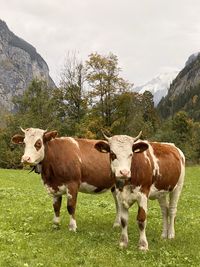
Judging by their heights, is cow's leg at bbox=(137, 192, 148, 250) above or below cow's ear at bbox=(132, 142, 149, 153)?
below

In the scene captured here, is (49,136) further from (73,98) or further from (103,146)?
(73,98)

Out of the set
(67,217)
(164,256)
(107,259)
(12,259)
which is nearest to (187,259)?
(164,256)

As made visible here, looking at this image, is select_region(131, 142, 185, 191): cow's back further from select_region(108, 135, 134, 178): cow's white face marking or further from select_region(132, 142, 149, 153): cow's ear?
select_region(108, 135, 134, 178): cow's white face marking

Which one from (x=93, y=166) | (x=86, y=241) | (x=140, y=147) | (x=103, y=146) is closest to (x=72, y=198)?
(x=93, y=166)

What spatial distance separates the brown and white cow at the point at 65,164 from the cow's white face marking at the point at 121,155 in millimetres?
3103

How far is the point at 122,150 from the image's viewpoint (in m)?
12.6

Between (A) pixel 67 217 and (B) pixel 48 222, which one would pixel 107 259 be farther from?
(A) pixel 67 217

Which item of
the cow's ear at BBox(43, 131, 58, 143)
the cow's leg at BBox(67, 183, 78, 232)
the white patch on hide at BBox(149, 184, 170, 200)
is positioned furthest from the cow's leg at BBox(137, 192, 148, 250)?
the cow's ear at BBox(43, 131, 58, 143)

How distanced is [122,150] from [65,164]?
349 centimetres

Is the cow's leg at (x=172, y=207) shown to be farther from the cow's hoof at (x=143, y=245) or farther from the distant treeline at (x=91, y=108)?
the distant treeline at (x=91, y=108)

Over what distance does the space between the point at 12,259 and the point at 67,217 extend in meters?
7.43

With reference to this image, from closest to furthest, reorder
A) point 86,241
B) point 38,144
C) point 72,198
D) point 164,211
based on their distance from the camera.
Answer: point 86,241, point 38,144, point 72,198, point 164,211

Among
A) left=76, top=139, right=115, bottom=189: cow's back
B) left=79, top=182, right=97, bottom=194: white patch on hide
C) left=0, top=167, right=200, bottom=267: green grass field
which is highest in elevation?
left=76, top=139, right=115, bottom=189: cow's back

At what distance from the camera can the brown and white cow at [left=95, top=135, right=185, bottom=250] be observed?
1261cm
